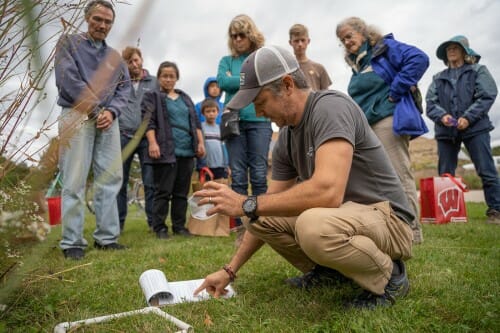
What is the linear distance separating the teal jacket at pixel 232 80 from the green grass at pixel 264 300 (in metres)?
1.32

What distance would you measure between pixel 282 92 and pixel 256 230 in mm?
679

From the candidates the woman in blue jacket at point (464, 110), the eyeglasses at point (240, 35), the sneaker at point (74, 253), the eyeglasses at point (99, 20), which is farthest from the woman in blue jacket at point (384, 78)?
the eyeglasses at point (99, 20)

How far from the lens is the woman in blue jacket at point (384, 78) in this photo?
140 inches

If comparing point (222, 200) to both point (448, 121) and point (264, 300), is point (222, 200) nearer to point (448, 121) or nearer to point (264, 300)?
point (264, 300)

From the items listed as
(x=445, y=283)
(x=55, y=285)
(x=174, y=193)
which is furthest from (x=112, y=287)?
(x=174, y=193)

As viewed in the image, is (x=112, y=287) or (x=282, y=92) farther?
(x=112, y=287)

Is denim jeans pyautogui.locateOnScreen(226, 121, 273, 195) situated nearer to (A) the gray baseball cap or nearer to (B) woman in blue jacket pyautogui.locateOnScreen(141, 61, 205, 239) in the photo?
(B) woman in blue jacket pyautogui.locateOnScreen(141, 61, 205, 239)

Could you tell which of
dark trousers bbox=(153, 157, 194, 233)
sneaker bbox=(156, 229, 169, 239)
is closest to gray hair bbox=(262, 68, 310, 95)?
dark trousers bbox=(153, 157, 194, 233)

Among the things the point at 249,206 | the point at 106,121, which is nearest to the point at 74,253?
A: the point at 106,121

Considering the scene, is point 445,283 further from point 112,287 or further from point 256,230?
point 112,287

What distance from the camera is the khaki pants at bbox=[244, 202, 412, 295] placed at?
1.76 metres

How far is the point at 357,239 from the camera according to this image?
1.81 m

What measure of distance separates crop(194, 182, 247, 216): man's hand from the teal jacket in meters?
2.08

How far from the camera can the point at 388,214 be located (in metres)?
1.99
